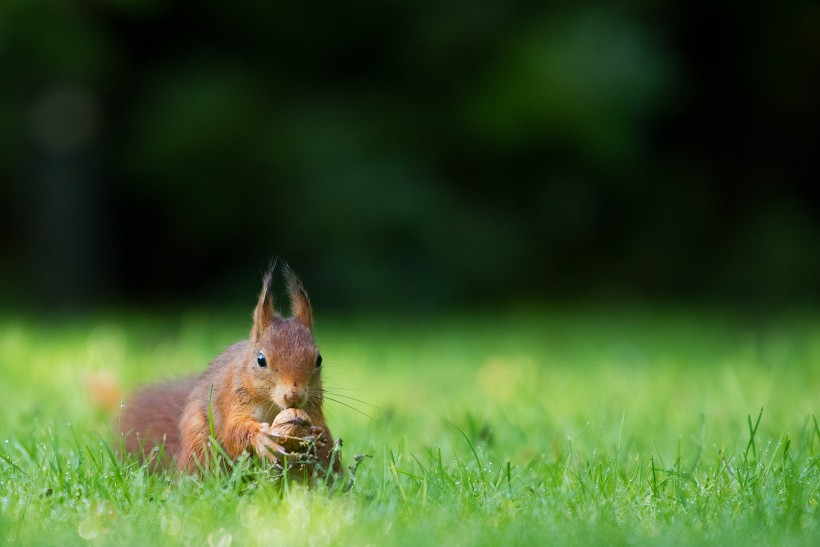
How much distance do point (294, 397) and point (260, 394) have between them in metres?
0.11

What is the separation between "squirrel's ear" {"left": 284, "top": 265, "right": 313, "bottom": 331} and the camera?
3074 millimetres

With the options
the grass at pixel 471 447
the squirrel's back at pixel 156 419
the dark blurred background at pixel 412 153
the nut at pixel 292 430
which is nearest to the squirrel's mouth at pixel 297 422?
the nut at pixel 292 430

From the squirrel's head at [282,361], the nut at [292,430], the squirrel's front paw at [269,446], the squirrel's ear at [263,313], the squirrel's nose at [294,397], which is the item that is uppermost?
the squirrel's ear at [263,313]

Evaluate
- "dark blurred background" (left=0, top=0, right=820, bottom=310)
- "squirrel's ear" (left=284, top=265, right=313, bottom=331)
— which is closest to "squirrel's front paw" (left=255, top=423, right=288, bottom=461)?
"squirrel's ear" (left=284, top=265, right=313, bottom=331)

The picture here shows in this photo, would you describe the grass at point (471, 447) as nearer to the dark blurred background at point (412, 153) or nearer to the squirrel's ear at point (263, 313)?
the squirrel's ear at point (263, 313)

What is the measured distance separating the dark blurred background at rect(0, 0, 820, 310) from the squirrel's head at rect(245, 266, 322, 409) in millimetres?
6390

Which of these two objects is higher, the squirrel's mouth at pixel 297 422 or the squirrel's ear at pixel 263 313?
the squirrel's ear at pixel 263 313

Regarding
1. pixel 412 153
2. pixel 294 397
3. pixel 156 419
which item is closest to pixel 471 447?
pixel 294 397

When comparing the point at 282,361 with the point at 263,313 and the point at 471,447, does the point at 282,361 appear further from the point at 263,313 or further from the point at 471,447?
the point at 471,447

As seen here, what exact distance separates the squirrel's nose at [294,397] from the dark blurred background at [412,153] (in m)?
6.62

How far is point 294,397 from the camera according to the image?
280 centimetres

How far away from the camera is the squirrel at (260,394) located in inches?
110

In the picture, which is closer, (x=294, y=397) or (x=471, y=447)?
(x=294, y=397)

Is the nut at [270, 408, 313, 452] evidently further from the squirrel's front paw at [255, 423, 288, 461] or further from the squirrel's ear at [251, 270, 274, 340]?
the squirrel's ear at [251, 270, 274, 340]
